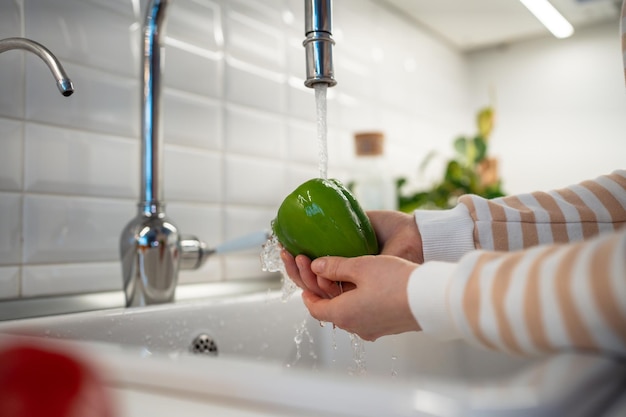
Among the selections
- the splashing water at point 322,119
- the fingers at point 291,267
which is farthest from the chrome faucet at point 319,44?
the fingers at point 291,267

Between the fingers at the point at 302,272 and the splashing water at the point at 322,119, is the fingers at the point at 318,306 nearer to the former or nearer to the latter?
the fingers at the point at 302,272

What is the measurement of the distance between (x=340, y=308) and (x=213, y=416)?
250mm

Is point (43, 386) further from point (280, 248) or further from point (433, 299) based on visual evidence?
point (280, 248)

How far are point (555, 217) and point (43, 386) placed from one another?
54cm

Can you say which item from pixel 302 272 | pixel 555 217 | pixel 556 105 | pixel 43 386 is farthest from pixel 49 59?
pixel 556 105

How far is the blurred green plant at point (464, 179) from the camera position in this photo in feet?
4.40

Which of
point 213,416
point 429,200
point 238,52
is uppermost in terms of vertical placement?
point 238,52

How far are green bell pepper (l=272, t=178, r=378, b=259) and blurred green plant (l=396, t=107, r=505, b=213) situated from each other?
736 mm

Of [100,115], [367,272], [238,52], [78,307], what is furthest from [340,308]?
[238,52]

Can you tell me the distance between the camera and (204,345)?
0.74 meters

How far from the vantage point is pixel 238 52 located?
42.3 inches

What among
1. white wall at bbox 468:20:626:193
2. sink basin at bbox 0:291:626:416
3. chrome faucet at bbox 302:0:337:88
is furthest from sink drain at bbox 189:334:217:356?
white wall at bbox 468:20:626:193

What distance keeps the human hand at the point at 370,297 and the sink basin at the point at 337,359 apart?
0.14 feet

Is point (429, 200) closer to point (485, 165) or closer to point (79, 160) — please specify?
point (485, 165)
